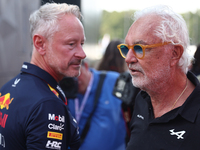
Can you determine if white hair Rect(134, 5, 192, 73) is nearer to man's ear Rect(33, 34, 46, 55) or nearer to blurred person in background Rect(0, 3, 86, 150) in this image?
blurred person in background Rect(0, 3, 86, 150)

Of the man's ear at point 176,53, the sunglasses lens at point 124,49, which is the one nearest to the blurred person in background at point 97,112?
the sunglasses lens at point 124,49

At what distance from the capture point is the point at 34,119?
4.87 feet

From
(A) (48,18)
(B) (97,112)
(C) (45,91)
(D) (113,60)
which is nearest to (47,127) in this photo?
(C) (45,91)

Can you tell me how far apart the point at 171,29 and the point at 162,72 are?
0.32 m

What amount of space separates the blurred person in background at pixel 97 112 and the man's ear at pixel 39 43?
1290 millimetres

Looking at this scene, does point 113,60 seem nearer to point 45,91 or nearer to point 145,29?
point 145,29

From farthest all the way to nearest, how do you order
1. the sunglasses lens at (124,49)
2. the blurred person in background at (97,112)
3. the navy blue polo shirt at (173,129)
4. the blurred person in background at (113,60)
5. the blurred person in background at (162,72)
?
the blurred person in background at (113,60)
the blurred person in background at (97,112)
the sunglasses lens at (124,49)
the blurred person in background at (162,72)
the navy blue polo shirt at (173,129)

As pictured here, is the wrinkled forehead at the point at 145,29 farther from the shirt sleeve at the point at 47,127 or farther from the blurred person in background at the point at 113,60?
the blurred person in background at the point at 113,60

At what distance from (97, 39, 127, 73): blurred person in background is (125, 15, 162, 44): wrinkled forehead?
222 cm

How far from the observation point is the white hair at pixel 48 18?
1858 millimetres

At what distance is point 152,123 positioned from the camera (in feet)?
5.57

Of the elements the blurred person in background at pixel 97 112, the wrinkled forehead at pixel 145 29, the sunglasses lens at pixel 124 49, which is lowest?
the blurred person in background at pixel 97 112

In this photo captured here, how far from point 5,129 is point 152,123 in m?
1.06

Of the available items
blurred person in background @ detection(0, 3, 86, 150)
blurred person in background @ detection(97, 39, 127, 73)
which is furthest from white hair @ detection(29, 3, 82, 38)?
blurred person in background @ detection(97, 39, 127, 73)
